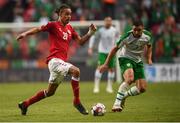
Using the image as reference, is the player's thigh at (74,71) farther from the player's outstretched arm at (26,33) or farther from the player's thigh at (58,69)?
the player's outstretched arm at (26,33)

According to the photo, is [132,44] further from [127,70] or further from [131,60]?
[127,70]

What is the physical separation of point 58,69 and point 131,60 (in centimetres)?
215

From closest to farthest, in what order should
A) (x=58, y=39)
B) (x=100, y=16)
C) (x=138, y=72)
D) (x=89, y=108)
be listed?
(x=58, y=39), (x=138, y=72), (x=89, y=108), (x=100, y=16)

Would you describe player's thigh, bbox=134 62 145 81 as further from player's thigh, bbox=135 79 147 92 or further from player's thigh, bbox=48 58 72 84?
player's thigh, bbox=48 58 72 84

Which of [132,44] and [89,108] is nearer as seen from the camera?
[132,44]

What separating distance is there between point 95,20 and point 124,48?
1532cm

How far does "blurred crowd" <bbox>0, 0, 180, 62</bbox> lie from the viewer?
2886cm

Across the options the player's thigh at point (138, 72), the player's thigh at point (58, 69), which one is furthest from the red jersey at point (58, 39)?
the player's thigh at point (138, 72)

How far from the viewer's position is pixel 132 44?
14750mm

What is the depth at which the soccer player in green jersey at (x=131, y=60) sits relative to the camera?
14.5 metres

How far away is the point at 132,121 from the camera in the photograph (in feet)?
40.2

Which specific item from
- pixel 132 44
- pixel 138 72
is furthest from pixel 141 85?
pixel 132 44

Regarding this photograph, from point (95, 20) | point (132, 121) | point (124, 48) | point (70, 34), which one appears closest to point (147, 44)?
point (124, 48)

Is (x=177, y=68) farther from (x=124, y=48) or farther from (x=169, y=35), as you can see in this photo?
(x=124, y=48)
